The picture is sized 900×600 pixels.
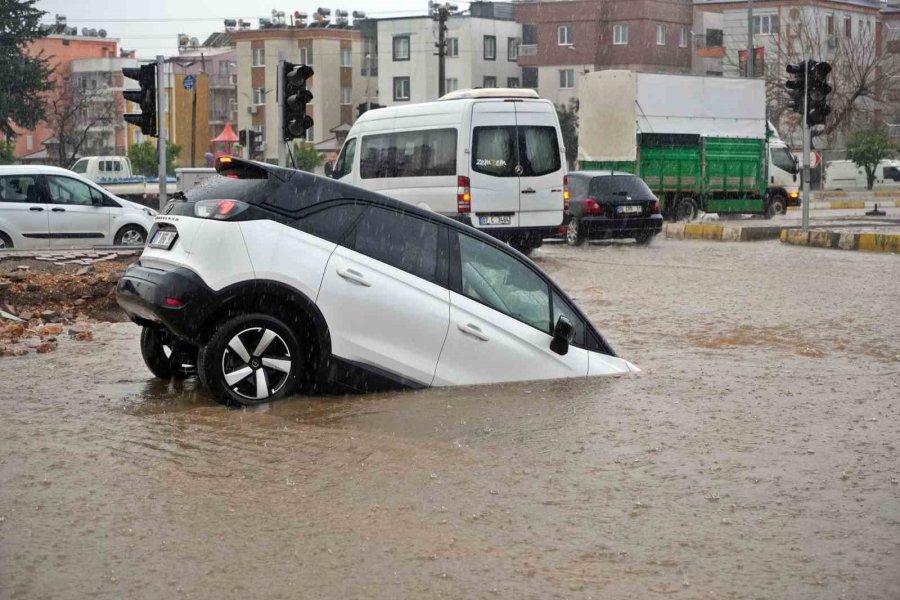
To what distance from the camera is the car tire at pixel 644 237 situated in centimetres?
2584

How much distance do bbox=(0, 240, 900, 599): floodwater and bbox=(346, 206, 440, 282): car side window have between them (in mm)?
796

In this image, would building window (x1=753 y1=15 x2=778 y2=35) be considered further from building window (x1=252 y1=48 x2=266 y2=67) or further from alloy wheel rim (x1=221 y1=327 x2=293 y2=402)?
alloy wheel rim (x1=221 y1=327 x2=293 y2=402)

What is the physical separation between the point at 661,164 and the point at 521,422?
27.6m

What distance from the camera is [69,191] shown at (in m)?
21.6

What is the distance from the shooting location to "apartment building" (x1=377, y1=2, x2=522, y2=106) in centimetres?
8562

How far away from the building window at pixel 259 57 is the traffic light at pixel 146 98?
73.2 metres

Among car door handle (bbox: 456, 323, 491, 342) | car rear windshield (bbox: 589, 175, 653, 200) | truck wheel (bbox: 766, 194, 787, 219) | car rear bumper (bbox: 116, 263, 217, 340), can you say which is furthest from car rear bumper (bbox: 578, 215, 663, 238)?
car rear bumper (bbox: 116, 263, 217, 340)

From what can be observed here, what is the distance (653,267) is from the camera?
20766 mm

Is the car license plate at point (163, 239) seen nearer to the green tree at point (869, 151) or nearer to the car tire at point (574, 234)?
the car tire at point (574, 234)

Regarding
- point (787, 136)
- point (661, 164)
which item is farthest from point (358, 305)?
point (787, 136)

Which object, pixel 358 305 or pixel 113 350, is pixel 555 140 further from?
pixel 358 305

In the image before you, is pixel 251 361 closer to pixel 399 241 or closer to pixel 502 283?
pixel 399 241

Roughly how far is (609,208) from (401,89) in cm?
6415

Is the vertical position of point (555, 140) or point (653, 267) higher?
point (555, 140)
